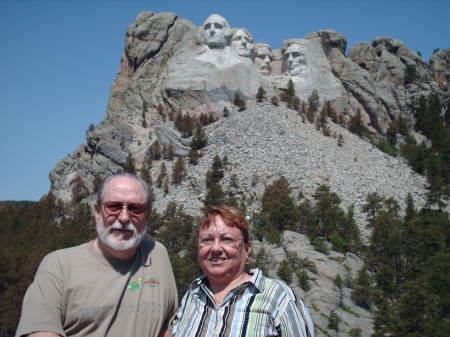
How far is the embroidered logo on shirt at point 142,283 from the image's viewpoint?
4863mm

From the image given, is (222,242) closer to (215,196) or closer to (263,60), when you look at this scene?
(215,196)

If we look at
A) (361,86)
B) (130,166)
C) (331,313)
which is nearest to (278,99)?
(361,86)

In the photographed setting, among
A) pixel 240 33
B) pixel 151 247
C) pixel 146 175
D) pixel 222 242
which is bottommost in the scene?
pixel 151 247

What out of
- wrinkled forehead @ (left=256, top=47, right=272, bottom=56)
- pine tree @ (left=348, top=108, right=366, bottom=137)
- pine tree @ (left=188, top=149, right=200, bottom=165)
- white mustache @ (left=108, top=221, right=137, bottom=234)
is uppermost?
wrinkled forehead @ (left=256, top=47, right=272, bottom=56)

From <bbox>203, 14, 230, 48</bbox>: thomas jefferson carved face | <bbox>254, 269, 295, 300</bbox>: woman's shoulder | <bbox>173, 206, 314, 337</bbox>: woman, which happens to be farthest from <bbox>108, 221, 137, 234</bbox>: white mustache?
<bbox>203, 14, 230, 48</bbox>: thomas jefferson carved face

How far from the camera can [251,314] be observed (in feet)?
14.6

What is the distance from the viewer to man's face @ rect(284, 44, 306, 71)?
58.1 meters

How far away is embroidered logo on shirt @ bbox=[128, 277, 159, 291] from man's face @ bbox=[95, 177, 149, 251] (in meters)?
0.33

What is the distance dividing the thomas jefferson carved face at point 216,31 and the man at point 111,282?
52105mm

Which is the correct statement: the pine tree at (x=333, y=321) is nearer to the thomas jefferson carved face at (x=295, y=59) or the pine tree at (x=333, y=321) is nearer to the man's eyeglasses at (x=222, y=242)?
the man's eyeglasses at (x=222, y=242)

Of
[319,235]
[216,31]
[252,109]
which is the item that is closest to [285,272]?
[319,235]

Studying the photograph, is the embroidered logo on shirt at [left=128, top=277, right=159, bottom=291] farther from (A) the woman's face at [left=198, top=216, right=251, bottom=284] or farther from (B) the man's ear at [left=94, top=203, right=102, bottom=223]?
(B) the man's ear at [left=94, top=203, right=102, bottom=223]

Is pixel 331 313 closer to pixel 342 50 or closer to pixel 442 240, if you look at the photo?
pixel 442 240

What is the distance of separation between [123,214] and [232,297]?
1297 millimetres
